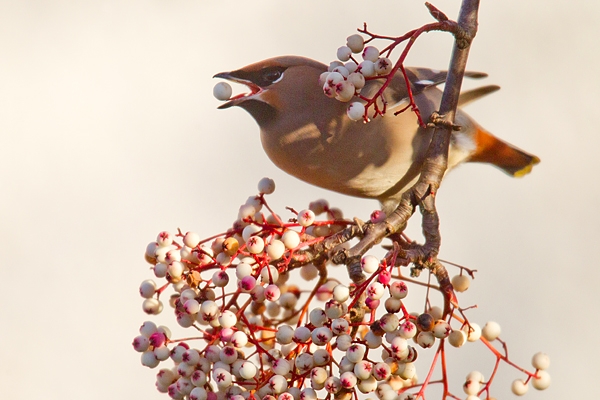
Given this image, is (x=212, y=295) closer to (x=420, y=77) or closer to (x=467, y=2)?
(x=467, y=2)

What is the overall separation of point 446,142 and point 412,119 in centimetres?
34

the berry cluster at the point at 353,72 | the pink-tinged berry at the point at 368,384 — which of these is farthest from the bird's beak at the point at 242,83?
the pink-tinged berry at the point at 368,384

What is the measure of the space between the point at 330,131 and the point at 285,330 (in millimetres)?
448

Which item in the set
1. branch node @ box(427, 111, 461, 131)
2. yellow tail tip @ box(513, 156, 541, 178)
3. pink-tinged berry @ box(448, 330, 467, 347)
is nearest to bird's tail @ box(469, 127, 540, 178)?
yellow tail tip @ box(513, 156, 541, 178)

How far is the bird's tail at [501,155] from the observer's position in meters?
1.39

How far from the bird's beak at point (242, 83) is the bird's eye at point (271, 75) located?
2cm

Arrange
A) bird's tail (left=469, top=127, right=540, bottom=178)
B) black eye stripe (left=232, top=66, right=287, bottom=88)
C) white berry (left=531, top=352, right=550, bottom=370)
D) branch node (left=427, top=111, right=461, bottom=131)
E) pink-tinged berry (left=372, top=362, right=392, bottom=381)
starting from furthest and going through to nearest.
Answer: bird's tail (left=469, top=127, right=540, bottom=178)
black eye stripe (left=232, top=66, right=287, bottom=88)
white berry (left=531, top=352, right=550, bottom=370)
branch node (left=427, top=111, right=461, bottom=131)
pink-tinged berry (left=372, top=362, right=392, bottom=381)

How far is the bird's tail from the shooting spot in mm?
1391

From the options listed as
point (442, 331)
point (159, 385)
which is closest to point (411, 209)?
point (442, 331)

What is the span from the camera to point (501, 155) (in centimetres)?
144

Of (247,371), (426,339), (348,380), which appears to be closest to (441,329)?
(426,339)

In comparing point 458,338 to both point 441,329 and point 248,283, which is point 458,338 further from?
point 248,283

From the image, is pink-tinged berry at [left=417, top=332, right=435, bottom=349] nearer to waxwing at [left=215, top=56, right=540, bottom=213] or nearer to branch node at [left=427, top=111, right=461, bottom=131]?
branch node at [left=427, top=111, right=461, bottom=131]

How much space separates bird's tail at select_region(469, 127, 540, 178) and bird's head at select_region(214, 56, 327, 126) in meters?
0.38
